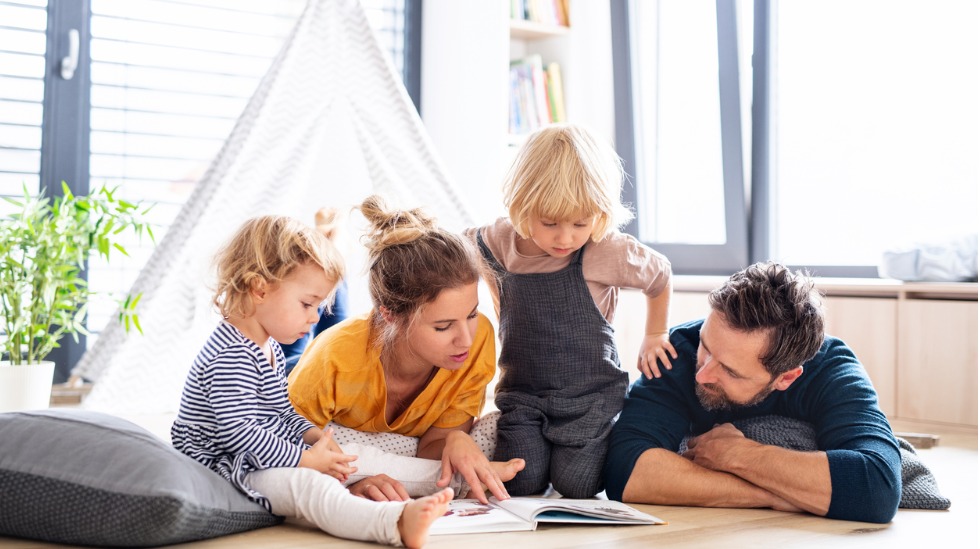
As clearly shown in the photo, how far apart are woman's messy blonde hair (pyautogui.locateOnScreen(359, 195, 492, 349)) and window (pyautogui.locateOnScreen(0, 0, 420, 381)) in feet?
6.06

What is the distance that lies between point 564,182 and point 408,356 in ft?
1.38

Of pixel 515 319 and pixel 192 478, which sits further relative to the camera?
pixel 515 319

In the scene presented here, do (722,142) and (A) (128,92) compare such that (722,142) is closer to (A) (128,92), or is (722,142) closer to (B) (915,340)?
(B) (915,340)

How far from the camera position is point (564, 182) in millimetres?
1785

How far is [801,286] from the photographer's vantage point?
1.67m

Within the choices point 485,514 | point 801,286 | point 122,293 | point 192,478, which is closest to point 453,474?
point 485,514

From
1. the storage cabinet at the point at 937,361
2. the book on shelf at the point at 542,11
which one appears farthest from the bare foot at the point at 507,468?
the book on shelf at the point at 542,11

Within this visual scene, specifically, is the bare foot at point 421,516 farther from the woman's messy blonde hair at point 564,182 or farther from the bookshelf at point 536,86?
the bookshelf at point 536,86

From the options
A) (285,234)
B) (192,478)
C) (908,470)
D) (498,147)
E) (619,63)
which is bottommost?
(908,470)

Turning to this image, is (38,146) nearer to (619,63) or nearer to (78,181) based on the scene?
(78,181)

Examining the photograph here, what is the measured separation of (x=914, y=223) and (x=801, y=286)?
1.60 meters

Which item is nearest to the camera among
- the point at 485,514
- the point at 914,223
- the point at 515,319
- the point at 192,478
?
the point at 192,478

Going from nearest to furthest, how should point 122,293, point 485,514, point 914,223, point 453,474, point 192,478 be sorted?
point 192,478, point 485,514, point 453,474, point 914,223, point 122,293

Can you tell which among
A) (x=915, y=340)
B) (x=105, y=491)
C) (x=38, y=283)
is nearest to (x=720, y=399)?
(x=105, y=491)
